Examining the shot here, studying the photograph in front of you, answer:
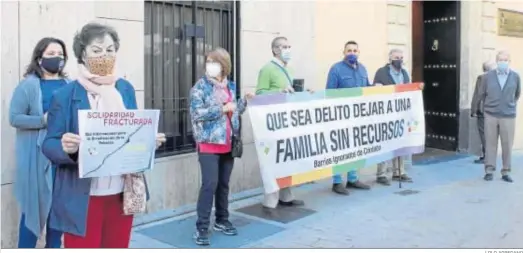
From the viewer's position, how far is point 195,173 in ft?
20.5

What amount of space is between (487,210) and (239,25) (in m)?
3.40

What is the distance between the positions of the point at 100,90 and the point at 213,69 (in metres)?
1.87

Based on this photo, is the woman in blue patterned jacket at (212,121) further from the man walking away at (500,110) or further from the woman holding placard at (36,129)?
the man walking away at (500,110)

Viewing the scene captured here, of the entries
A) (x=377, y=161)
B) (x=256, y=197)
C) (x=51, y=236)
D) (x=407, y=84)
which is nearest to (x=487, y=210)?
(x=377, y=161)

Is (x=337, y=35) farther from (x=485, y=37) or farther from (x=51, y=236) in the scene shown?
(x=51, y=236)

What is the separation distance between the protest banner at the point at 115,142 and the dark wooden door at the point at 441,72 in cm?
801

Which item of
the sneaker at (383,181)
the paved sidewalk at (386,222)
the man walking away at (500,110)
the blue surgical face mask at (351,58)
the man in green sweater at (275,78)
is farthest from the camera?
the man walking away at (500,110)

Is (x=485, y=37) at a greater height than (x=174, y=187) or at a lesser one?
greater

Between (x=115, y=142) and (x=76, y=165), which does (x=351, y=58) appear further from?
(x=76, y=165)

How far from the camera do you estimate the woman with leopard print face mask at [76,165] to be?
3.01 meters

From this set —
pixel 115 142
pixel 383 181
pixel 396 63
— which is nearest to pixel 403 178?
pixel 383 181

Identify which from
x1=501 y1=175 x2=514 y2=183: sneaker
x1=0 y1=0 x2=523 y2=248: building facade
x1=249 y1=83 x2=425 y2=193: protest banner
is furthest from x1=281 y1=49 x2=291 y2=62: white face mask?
x1=501 y1=175 x2=514 y2=183: sneaker

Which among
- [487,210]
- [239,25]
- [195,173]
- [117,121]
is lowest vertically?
[487,210]

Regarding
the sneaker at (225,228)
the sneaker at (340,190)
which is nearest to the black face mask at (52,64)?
the sneaker at (225,228)
